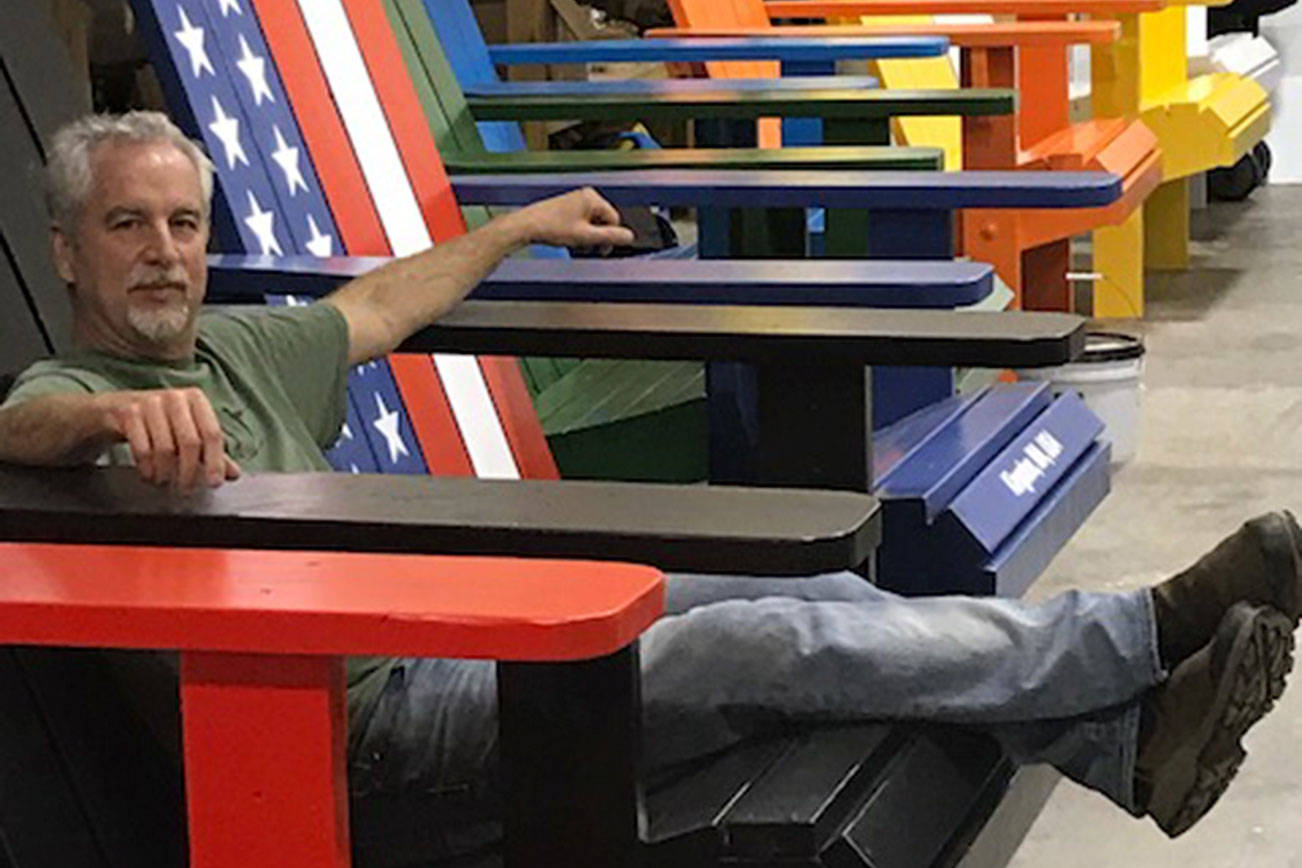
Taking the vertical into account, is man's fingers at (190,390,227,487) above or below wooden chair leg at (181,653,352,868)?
above

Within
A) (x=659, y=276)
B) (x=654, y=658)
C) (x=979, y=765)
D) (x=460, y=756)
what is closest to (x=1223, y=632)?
(x=979, y=765)

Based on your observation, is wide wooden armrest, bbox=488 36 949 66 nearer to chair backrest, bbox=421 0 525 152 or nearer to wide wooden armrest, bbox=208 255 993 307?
chair backrest, bbox=421 0 525 152

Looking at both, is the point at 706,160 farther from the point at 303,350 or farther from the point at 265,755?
the point at 265,755

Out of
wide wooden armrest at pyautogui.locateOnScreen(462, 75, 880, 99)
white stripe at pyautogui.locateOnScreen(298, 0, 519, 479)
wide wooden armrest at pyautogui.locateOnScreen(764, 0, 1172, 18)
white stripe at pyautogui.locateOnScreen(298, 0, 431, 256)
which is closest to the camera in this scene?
white stripe at pyautogui.locateOnScreen(298, 0, 519, 479)

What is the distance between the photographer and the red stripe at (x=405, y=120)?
3.40 m

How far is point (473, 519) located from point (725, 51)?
121 inches

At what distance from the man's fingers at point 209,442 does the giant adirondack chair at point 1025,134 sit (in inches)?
117

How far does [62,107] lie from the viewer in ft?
8.48

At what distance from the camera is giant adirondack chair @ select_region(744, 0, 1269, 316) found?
5.81 metres

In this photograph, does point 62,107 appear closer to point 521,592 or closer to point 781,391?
point 781,391

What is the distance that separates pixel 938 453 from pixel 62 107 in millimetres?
996

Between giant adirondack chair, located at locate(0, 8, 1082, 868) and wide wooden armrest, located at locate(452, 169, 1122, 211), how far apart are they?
870mm

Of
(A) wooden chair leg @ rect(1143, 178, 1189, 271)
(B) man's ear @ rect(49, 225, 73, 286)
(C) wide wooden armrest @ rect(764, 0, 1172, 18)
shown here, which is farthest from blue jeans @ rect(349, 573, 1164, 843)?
(A) wooden chair leg @ rect(1143, 178, 1189, 271)

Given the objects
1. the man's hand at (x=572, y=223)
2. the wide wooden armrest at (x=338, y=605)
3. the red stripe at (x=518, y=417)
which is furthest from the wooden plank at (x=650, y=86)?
the wide wooden armrest at (x=338, y=605)
